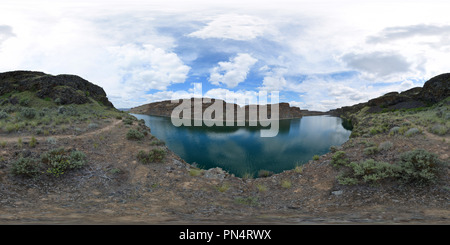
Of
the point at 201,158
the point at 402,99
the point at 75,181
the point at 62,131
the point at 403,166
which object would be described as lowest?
the point at 201,158

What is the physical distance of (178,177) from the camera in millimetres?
8766

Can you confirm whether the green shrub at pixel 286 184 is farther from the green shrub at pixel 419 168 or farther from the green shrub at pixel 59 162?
the green shrub at pixel 59 162

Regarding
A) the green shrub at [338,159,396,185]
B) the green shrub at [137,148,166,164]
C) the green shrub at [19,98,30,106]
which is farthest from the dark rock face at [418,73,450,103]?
the green shrub at [19,98,30,106]

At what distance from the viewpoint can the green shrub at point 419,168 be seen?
5.94 m

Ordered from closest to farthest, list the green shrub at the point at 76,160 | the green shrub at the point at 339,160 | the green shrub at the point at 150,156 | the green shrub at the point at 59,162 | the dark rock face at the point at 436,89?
the green shrub at the point at 59,162 < the green shrub at the point at 76,160 < the green shrub at the point at 339,160 < the green shrub at the point at 150,156 < the dark rock face at the point at 436,89

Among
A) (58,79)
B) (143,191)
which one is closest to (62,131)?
(143,191)

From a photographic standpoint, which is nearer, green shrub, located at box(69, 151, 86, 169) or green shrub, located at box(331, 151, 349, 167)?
green shrub, located at box(69, 151, 86, 169)

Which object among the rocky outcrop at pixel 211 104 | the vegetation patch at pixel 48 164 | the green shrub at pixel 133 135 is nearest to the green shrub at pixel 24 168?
the vegetation patch at pixel 48 164

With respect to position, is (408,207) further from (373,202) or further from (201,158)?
(201,158)

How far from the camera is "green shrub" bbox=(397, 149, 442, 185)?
594cm

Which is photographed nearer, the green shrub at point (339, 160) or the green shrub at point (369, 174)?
the green shrub at point (369, 174)

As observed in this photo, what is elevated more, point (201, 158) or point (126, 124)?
point (126, 124)

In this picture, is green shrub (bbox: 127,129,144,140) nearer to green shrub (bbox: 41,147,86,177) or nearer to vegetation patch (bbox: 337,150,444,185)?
green shrub (bbox: 41,147,86,177)

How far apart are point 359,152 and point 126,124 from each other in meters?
18.9
